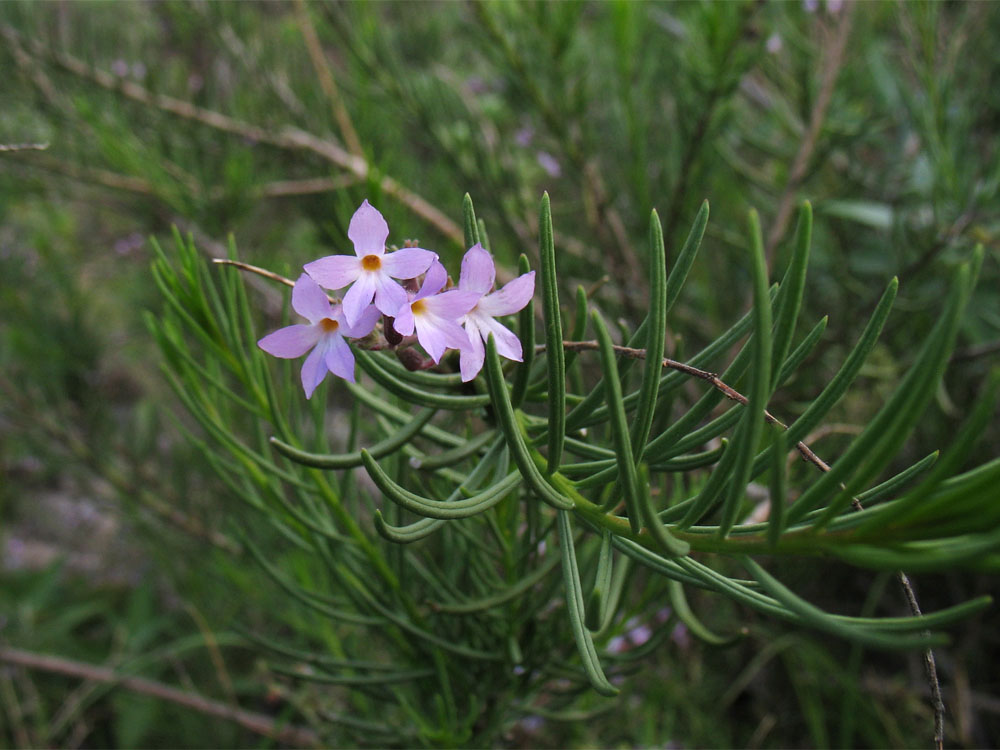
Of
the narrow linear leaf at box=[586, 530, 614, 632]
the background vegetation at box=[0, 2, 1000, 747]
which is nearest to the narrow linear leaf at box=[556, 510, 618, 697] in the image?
the narrow linear leaf at box=[586, 530, 614, 632]

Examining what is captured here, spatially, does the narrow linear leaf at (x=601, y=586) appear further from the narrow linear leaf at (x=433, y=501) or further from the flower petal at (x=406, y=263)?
the flower petal at (x=406, y=263)

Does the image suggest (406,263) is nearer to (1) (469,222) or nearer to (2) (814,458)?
(1) (469,222)

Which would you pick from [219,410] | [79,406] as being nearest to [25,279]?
[79,406]

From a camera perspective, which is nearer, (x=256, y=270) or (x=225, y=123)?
(x=256, y=270)

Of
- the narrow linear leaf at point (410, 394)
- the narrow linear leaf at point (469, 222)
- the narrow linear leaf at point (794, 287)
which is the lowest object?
the narrow linear leaf at point (410, 394)

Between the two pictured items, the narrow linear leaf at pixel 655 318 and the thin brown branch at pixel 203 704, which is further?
the thin brown branch at pixel 203 704

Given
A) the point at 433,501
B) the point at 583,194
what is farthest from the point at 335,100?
the point at 433,501

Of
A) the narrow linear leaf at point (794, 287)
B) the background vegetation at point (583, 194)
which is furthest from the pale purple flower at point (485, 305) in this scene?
the background vegetation at point (583, 194)

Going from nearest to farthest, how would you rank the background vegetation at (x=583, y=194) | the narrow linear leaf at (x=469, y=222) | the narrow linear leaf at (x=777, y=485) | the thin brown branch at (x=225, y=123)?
1. the narrow linear leaf at (x=777, y=485)
2. the narrow linear leaf at (x=469, y=222)
3. the background vegetation at (x=583, y=194)
4. the thin brown branch at (x=225, y=123)

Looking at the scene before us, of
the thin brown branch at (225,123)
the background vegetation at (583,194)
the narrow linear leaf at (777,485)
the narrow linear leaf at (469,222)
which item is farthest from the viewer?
the thin brown branch at (225,123)
